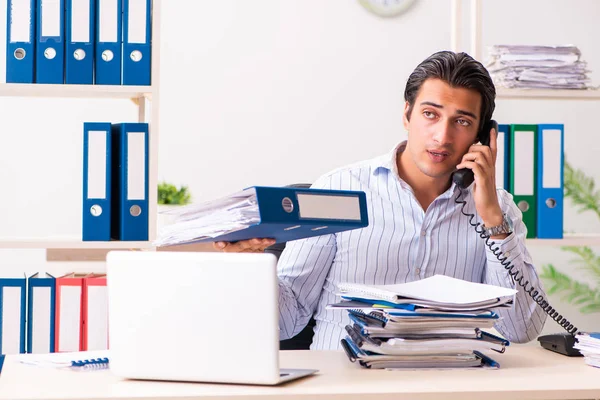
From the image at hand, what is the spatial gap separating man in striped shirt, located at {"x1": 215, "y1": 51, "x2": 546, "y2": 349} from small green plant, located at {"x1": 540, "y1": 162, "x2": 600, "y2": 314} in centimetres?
226

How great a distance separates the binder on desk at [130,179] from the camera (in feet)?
7.17

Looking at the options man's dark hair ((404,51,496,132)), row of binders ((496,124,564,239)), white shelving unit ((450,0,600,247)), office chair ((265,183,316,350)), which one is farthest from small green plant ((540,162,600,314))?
man's dark hair ((404,51,496,132))

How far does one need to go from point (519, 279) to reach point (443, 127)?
0.38 metres

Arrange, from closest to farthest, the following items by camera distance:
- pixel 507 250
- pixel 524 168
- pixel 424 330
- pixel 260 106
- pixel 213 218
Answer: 1. pixel 213 218
2. pixel 424 330
3. pixel 507 250
4. pixel 524 168
5. pixel 260 106

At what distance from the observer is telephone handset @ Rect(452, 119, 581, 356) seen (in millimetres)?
1497

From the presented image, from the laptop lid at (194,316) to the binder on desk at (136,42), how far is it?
3.68ft

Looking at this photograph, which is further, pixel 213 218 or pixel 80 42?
pixel 80 42

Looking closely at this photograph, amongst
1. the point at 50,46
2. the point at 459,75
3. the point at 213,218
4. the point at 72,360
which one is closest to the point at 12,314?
the point at 50,46

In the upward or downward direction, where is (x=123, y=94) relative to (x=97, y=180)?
upward

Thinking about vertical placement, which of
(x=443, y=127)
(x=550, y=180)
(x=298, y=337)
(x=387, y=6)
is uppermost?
(x=387, y=6)

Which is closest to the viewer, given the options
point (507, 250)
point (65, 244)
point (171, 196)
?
point (507, 250)

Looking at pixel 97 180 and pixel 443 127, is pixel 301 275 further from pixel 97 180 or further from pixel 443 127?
pixel 97 180

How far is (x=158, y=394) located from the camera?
3.66 ft

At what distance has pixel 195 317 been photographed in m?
1.15
